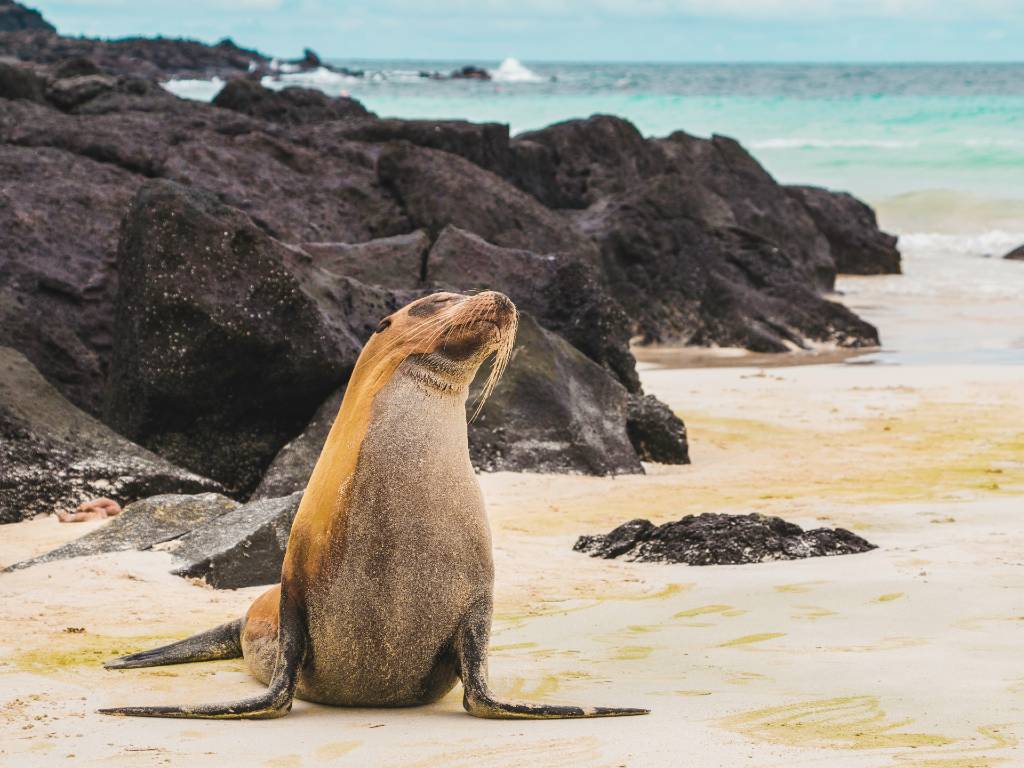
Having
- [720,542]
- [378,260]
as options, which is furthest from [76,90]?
[720,542]

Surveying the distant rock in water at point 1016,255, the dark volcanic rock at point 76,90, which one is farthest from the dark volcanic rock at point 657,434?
the distant rock in water at point 1016,255

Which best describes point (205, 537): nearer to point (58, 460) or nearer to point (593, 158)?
point (58, 460)

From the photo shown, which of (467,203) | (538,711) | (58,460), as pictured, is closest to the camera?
(538,711)

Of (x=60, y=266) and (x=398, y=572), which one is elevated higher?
(x=60, y=266)

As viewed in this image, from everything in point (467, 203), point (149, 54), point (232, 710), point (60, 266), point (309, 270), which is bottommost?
point (232, 710)

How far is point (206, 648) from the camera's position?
4852 millimetres

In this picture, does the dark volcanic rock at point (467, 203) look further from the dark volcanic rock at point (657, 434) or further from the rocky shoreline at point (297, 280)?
the dark volcanic rock at point (657, 434)

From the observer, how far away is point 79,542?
6.48 meters

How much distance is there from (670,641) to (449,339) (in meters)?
1.47

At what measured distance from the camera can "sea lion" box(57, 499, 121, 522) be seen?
23.7 feet

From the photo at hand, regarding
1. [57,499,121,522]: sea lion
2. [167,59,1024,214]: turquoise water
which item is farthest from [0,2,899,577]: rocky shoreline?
[167,59,1024,214]: turquoise water

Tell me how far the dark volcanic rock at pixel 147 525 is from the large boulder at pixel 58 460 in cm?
58

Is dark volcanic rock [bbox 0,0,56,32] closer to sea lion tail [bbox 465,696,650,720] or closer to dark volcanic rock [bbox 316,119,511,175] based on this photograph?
dark volcanic rock [bbox 316,119,511,175]

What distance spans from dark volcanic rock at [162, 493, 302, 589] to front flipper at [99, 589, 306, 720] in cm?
181
